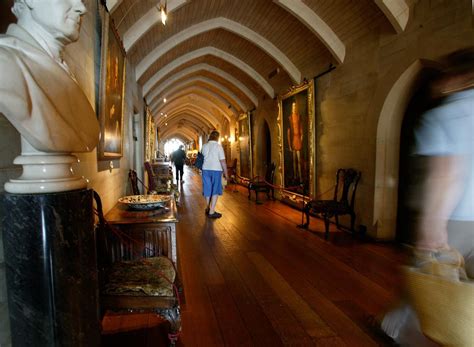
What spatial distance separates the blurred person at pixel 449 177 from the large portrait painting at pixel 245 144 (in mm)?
9464

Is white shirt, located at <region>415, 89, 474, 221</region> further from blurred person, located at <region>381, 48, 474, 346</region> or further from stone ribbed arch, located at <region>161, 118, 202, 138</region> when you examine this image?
stone ribbed arch, located at <region>161, 118, 202, 138</region>

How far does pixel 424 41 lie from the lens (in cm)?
366

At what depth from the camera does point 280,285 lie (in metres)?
2.99

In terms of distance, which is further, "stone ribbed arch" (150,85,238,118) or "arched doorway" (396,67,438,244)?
"stone ribbed arch" (150,85,238,118)

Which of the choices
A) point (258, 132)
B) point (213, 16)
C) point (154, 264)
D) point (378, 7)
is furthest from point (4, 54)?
point (258, 132)

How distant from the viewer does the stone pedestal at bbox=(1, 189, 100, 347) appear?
105 centimetres

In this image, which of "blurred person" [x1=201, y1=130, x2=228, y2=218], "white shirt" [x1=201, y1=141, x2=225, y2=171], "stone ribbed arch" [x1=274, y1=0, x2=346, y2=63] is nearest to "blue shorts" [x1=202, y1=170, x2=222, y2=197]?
"blurred person" [x1=201, y1=130, x2=228, y2=218]

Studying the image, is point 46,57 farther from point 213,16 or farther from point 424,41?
point 213,16

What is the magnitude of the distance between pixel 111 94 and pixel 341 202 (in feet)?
12.6

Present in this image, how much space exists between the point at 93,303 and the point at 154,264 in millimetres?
783

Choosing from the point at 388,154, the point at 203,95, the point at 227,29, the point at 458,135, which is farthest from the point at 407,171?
the point at 203,95

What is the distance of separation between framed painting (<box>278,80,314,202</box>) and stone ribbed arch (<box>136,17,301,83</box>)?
1.89 feet

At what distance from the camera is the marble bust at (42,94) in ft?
3.19

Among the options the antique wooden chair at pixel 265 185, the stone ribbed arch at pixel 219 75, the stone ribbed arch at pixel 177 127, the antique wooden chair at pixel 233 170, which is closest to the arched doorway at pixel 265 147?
the stone ribbed arch at pixel 219 75
